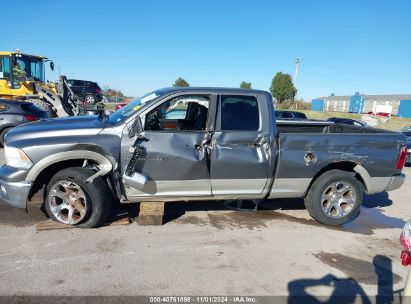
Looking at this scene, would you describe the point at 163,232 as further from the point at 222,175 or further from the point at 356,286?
the point at 356,286

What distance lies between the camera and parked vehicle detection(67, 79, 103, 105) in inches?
1147

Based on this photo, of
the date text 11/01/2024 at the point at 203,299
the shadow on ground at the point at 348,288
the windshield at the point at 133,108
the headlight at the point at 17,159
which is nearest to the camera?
the date text 11/01/2024 at the point at 203,299

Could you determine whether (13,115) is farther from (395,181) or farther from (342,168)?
(395,181)

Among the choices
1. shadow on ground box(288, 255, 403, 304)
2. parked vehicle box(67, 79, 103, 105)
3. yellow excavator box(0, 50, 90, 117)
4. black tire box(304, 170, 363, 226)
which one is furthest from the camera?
parked vehicle box(67, 79, 103, 105)

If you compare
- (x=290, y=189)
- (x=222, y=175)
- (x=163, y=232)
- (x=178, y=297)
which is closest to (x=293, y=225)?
(x=290, y=189)

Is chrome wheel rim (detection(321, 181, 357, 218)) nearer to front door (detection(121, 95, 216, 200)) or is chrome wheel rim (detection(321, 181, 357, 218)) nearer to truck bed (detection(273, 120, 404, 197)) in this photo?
truck bed (detection(273, 120, 404, 197))

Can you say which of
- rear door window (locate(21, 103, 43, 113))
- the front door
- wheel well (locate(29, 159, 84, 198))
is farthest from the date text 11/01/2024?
rear door window (locate(21, 103, 43, 113))

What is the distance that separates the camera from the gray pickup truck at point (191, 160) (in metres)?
4.46

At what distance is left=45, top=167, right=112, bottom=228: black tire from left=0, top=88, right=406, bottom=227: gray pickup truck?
1 centimetres

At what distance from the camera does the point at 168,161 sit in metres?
4.61

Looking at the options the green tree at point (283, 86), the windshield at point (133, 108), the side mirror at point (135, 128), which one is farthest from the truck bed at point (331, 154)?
the green tree at point (283, 86)

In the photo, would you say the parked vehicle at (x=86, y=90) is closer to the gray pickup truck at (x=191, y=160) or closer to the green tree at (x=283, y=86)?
the gray pickup truck at (x=191, y=160)

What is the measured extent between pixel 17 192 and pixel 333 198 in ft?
14.4

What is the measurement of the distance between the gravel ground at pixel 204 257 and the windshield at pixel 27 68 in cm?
1407
